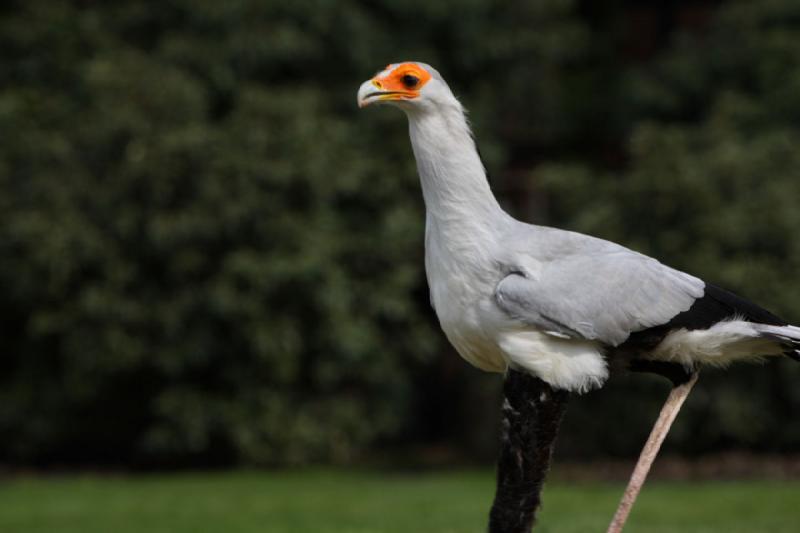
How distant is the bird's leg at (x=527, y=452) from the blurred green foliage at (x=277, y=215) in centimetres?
682

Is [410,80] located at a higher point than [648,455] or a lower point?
higher

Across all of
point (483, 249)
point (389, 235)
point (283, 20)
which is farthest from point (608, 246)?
point (283, 20)

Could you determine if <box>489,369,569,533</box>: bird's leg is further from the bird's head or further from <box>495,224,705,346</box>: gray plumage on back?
the bird's head

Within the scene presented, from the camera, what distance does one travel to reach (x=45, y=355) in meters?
12.9

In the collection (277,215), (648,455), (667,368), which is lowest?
(648,455)

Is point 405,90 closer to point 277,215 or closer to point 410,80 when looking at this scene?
point 410,80

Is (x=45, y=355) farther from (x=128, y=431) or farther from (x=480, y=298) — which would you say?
(x=480, y=298)

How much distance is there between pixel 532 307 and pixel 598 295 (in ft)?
0.98

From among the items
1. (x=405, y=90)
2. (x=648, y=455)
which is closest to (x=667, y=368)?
(x=648, y=455)

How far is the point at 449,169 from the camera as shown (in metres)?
4.73

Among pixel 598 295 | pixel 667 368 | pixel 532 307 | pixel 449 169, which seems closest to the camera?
pixel 532 307

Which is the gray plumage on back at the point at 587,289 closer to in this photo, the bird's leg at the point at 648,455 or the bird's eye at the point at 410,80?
the bird's leg at the point at 648,455

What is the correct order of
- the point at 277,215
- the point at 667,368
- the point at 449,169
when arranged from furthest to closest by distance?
the point at 277,215 < the point at 667,368 < the point at 449,169

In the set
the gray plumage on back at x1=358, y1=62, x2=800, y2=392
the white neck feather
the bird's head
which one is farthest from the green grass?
the bird's head
